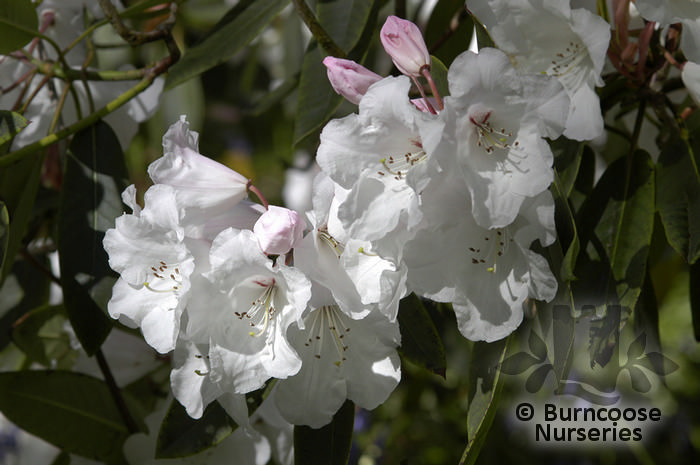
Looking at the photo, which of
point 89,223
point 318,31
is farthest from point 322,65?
point 89,223

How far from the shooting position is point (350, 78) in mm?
729

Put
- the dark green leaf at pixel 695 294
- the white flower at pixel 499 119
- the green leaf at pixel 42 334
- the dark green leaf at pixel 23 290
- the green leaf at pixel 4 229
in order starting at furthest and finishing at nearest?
the dark green leaf at pixel 23 290, the green leaf at pixel 42 334, the dark green leaf at pixel 695 294, the green leaf at pixel 4 229, the white flower at pixel 499 119

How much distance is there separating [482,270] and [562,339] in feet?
0.39

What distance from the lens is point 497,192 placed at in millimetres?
657

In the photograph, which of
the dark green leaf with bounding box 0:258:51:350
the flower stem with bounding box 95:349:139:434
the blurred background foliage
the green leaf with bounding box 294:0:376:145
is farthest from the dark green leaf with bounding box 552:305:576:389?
the dark green leaf with bounding box 0:258:51:350

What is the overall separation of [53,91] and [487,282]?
830mm

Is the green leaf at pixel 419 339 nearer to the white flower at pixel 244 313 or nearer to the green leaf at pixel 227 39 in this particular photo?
the white flower at pixel 244 313

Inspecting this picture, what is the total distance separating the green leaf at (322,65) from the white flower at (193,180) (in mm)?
136

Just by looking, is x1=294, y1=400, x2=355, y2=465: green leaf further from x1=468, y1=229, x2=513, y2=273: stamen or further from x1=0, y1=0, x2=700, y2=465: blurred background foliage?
x1=468, y1=229, x2=513, y2=273: stamen

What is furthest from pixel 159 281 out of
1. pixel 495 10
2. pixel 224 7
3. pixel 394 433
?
pixel 224 7

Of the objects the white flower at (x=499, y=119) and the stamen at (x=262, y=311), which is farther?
the stamen at (x=262, y=311)

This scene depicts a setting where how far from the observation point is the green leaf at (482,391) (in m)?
0.76

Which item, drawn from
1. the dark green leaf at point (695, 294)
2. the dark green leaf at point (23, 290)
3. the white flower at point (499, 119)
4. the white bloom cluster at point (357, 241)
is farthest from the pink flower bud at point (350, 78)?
the dark green leaf at point (23, 290)

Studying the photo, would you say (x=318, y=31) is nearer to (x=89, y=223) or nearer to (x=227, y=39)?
(x=227, y=39)
